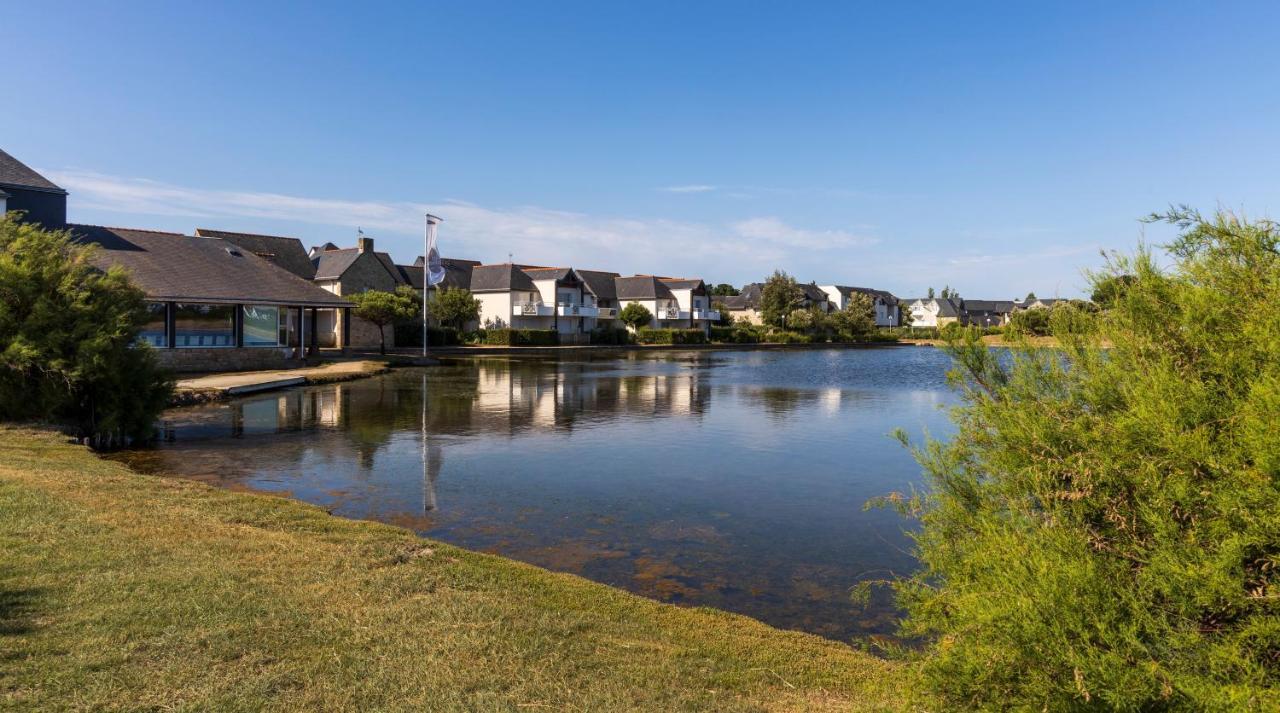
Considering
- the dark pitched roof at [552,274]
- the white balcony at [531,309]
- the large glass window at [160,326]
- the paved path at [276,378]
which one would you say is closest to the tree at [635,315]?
the dark pitched roof at [552,274]

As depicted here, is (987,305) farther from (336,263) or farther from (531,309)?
(336,263)

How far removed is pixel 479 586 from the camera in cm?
693

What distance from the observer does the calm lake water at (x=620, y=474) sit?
9.00 metres

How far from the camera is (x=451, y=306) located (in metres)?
57.1

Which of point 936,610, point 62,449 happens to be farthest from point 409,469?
point 936,610

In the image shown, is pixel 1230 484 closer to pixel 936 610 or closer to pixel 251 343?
pixel 936 610

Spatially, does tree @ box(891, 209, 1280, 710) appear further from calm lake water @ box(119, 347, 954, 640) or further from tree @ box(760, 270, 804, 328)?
tree @ box(760, 270, 804, 328)

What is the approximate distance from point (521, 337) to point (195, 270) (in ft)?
97.2

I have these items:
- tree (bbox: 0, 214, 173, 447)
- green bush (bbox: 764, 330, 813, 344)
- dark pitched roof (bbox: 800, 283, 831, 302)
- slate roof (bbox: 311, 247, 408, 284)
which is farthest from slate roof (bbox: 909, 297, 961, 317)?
tree (bbox: 0, 214, 173, 447)

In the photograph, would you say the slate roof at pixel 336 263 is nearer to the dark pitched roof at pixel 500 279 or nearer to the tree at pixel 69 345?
the dark pitched roof at pixel 500 279

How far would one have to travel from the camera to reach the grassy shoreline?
4523 mm

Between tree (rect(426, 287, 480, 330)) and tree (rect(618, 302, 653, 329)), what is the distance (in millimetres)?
21692

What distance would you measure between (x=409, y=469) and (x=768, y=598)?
8359 mm

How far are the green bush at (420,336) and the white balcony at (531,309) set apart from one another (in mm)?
11696
